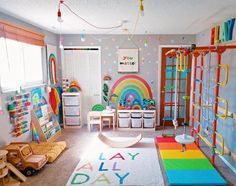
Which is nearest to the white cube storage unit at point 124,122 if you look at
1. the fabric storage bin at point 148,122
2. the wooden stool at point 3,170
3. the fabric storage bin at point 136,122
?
the fabric storage bin at point 136,122

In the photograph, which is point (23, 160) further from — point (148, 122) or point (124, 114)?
point (148, 122)

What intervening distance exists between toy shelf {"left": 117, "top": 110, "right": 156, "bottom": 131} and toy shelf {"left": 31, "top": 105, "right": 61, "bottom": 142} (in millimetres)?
1558

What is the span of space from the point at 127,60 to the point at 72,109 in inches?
74.9

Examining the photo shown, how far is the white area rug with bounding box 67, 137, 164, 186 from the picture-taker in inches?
104

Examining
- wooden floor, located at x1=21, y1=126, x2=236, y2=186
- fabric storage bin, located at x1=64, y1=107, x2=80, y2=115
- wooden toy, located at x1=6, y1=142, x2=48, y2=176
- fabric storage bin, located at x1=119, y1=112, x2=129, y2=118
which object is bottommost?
wooden floor, located at x1=21, y1=126, x2=236, y2=186

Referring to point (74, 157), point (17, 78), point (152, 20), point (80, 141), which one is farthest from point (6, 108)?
point (152, 20)

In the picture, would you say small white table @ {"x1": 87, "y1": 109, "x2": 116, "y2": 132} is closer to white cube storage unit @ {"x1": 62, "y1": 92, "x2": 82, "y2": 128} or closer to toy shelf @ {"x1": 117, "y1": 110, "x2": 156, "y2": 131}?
toy shelf @ {"x1": 117, "y1": 110, "x2": 156, "y2": 131}

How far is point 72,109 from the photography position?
4.95 m

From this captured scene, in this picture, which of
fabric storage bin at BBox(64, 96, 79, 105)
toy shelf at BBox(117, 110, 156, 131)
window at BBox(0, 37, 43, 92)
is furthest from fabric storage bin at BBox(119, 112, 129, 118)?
window at BBox(0, 37, 43, 92)

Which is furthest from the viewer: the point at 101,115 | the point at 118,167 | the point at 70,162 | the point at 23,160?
the point at 101,115

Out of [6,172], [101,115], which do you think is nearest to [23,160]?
[6,172]

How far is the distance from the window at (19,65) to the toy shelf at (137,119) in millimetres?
2102

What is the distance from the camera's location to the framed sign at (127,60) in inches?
196

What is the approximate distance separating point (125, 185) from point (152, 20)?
271 cm
